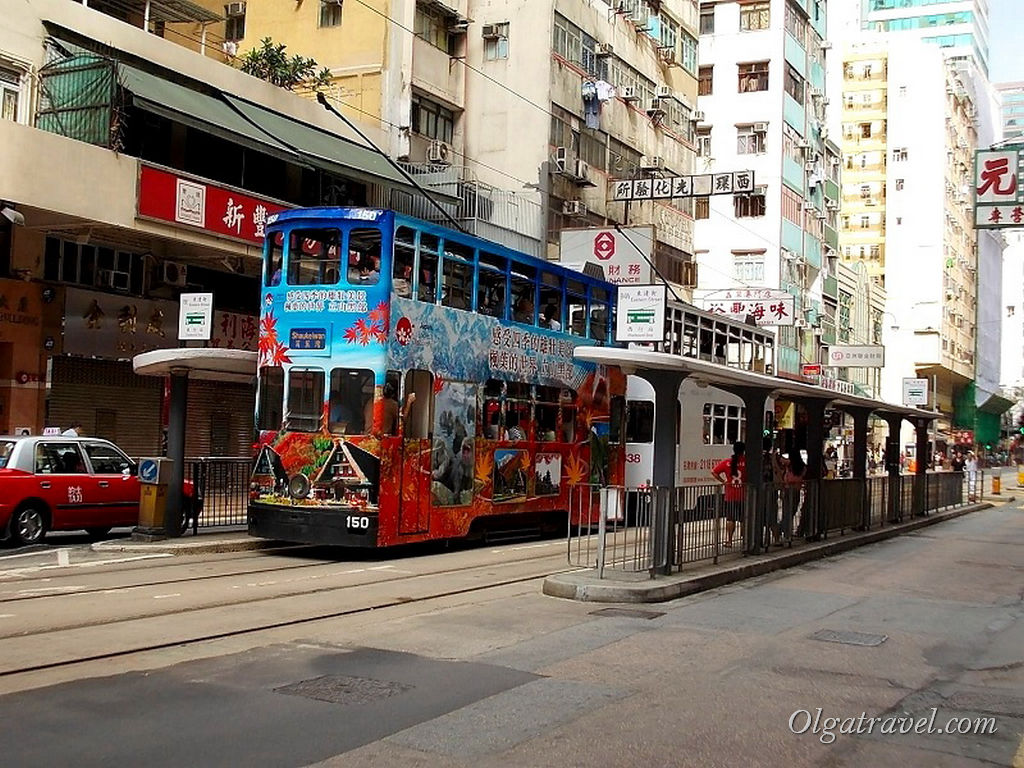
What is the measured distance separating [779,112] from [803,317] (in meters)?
Answer: 9.51

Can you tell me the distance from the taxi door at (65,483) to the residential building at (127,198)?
14.9ft

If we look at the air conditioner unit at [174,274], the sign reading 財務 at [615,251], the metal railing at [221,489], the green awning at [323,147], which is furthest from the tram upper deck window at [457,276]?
the sign reading 財務 at [615,251]

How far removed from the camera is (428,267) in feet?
50.9

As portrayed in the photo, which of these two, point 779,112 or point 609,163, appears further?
point 779,112

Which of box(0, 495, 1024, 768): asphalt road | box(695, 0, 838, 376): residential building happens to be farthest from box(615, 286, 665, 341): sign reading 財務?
box(695, 0, 838, 376): residential building

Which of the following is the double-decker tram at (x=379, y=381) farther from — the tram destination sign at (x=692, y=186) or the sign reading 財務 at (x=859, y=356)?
the sign reading 財務 at (x=859, y=356)

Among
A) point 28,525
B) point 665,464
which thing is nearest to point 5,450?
point 28,525

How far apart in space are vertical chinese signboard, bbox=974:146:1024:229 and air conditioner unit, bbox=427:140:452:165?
16555 mm

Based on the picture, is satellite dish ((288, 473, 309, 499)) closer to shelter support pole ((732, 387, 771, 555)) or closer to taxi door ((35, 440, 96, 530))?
taxi door ((35, 440, 96, 530))

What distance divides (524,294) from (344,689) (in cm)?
1100

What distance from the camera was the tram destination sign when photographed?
24578mm

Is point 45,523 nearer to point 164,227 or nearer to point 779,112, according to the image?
point 164,227

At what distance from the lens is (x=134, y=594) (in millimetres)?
11312

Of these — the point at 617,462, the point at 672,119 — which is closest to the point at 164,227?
the point at 617,462
